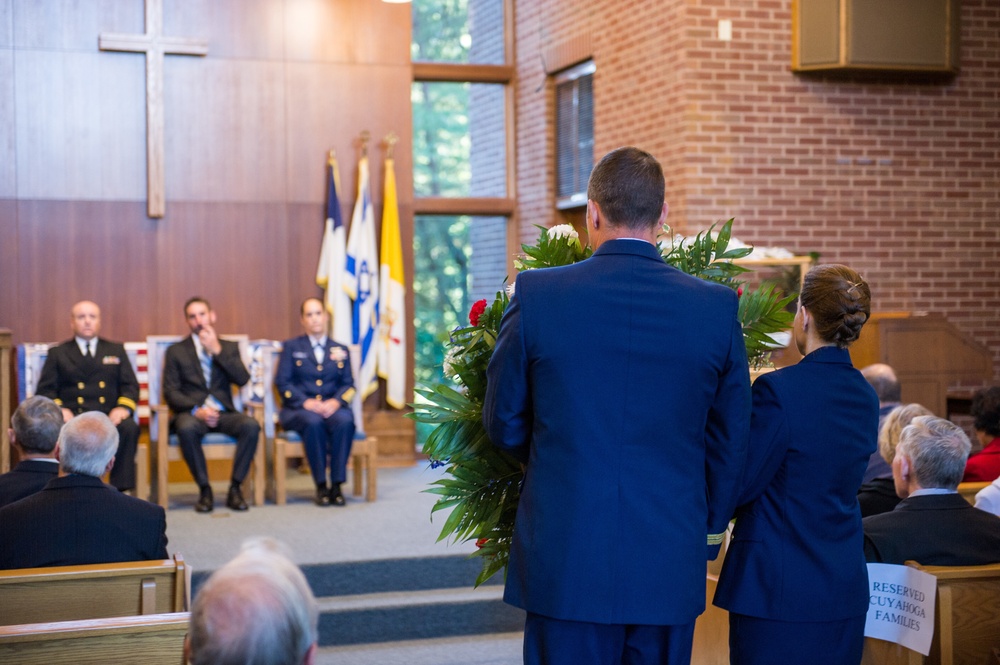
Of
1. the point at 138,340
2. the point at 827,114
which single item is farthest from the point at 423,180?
the point at 827,114

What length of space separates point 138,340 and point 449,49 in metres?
3.76

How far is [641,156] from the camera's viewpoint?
6.98 ft

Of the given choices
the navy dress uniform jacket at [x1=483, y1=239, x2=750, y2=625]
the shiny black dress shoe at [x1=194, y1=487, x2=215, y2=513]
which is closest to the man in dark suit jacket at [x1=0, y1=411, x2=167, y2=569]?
the navy dress uniform jacket at [x1=483, y1=239, x2=750, y2=625]

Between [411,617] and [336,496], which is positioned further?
[336,496]

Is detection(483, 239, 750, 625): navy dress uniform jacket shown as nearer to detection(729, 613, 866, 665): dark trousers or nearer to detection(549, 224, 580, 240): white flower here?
detection(729, 613, 866, 665): dark trousers

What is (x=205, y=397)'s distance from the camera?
7180 millimetres

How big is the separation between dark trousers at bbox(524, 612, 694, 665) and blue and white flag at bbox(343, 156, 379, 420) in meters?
6.46

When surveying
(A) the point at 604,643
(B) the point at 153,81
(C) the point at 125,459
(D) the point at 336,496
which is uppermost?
(B) the point at 153,81

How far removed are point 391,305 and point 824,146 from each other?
3.41 m

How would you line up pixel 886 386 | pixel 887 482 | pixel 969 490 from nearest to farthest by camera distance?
pixel 887 482
pixel 969 490
pixel 886 386

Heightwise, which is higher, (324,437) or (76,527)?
(76,527)

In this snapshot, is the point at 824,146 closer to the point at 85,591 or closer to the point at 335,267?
the point at 335,267

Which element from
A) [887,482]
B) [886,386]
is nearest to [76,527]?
[887,482]

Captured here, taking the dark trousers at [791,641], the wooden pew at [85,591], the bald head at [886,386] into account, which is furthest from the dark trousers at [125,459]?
the dark trousers at [791,641]
